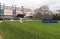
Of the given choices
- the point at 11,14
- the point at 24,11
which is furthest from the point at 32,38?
the point at 24,11

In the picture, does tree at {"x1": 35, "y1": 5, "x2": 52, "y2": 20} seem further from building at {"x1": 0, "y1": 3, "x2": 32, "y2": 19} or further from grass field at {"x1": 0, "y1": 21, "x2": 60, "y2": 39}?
grass field at {"x1": 0, "y1": 21, "x2": 60, "y2": 39}

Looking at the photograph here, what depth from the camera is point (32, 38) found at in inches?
776

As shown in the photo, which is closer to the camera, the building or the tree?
the tree

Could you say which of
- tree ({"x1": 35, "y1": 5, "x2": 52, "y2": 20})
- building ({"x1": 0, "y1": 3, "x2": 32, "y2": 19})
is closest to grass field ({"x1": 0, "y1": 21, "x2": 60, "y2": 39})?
tree ({"x1": 35, "y1": 5, "x2": 52, "y2": 20})

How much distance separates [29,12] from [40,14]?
19.7 meters

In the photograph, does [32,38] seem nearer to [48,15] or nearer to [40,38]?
[40,38]

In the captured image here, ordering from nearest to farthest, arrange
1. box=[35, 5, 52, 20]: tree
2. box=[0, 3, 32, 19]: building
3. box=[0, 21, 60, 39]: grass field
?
box=[0, 21, 60, 39]: grass field → box=[35, 5, 52, 20]: tree → box=[0, 3, 32, 19]: building

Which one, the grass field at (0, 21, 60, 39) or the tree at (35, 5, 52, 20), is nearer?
the grass field at (0, 21, 60, 39)

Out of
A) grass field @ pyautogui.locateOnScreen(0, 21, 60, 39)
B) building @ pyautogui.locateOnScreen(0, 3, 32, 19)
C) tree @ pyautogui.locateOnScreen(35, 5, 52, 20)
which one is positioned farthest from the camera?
building @ pyautogui.locateOnScreen(0, 3, 32, 19)

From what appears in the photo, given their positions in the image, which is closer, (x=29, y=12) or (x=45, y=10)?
(x=45, y=10)

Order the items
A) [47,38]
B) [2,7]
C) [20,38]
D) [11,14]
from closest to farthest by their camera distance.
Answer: [47,38] → [20,38] → [2,7] → [11,14]

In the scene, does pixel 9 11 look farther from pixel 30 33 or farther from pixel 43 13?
pixel 30 33

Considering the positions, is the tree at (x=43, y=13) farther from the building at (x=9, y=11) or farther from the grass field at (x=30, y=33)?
the grass field at (x=30, y=33)

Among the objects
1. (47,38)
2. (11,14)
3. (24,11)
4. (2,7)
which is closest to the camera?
(47,38)
